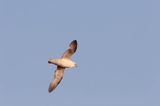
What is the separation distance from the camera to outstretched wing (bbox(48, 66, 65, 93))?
49.1 metres

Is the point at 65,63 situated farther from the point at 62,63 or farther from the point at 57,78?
the point at 57,78

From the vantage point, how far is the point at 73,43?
162 feet

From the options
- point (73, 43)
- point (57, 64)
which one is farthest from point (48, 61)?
point (73, 43)

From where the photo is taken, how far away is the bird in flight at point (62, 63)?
47.4 metres

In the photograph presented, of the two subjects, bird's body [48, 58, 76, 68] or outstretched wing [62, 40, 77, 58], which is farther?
outstretched wing [62, 40, 77, 58]

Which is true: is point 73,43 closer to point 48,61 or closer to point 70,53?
point 70,53

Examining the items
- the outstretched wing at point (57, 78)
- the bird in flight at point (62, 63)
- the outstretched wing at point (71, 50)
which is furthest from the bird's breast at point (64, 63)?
the outstretched wing at point (57, 78)

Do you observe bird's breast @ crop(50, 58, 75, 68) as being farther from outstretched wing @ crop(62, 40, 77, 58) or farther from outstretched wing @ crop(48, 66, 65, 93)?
outstretched wing @ crop(48, 66, 65, 93)

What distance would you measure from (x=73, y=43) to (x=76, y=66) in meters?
3.40

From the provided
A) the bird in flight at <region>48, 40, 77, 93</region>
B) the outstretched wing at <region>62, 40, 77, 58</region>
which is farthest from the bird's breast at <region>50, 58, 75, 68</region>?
the outstretched wing at <region>62, 40, 77, 58</region>

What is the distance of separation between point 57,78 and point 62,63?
308 centimetres

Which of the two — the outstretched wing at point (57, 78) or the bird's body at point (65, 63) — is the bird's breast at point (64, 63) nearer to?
the bird's body at point (65, 63)

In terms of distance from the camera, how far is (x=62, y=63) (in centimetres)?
4741

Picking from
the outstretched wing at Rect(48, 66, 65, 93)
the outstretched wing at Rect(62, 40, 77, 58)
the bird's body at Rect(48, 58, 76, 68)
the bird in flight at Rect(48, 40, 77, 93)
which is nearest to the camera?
the bird's body at Rect(48, 58, 76, 68)
